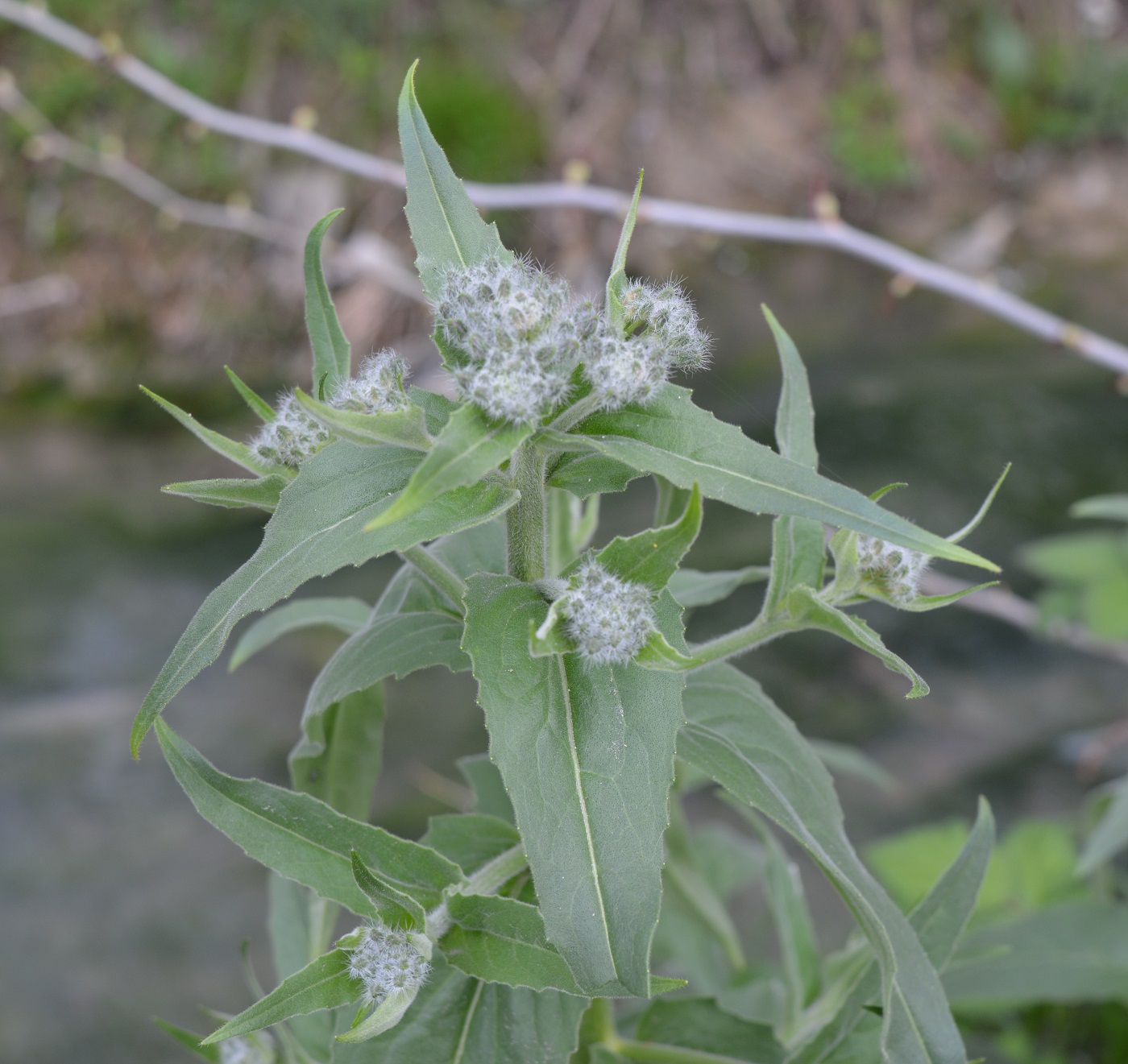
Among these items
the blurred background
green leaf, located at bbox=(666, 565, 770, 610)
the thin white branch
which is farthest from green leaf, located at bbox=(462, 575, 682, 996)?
the blurred background

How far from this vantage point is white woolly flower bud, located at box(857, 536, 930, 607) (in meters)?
1.16

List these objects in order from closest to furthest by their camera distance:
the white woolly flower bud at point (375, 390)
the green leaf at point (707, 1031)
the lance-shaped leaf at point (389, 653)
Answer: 1. the white woolly flower bud at point (375, 390)
2. the lance-shaped leaf at point (389, 653)
3. the green leaf at point (707, 1031)

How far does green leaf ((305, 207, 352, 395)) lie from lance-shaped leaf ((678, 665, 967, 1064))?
1.83 feet

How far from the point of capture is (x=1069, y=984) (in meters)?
1.74

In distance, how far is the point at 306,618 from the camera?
1465 millimetres

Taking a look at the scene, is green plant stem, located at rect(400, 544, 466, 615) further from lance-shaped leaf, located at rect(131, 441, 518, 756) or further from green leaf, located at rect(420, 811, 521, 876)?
green leaf, located at rect(420, 811, 521, 876)

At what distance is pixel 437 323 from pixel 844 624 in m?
0.50

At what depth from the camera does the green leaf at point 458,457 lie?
802 millimetres

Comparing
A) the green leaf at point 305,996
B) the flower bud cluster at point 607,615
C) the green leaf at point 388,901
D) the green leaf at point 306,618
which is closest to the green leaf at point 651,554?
the flower bud cluster at point 607,615

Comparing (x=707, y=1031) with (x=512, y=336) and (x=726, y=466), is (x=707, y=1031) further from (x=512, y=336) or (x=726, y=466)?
(x=512, y=336)

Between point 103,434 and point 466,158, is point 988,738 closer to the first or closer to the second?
point 466,158

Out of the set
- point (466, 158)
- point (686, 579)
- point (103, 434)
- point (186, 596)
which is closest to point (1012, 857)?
point (686, 579)

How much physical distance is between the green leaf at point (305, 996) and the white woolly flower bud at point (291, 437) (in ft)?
1.63

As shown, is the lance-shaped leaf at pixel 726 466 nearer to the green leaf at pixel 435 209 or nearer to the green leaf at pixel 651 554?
the green leaf at pixel 651 554
